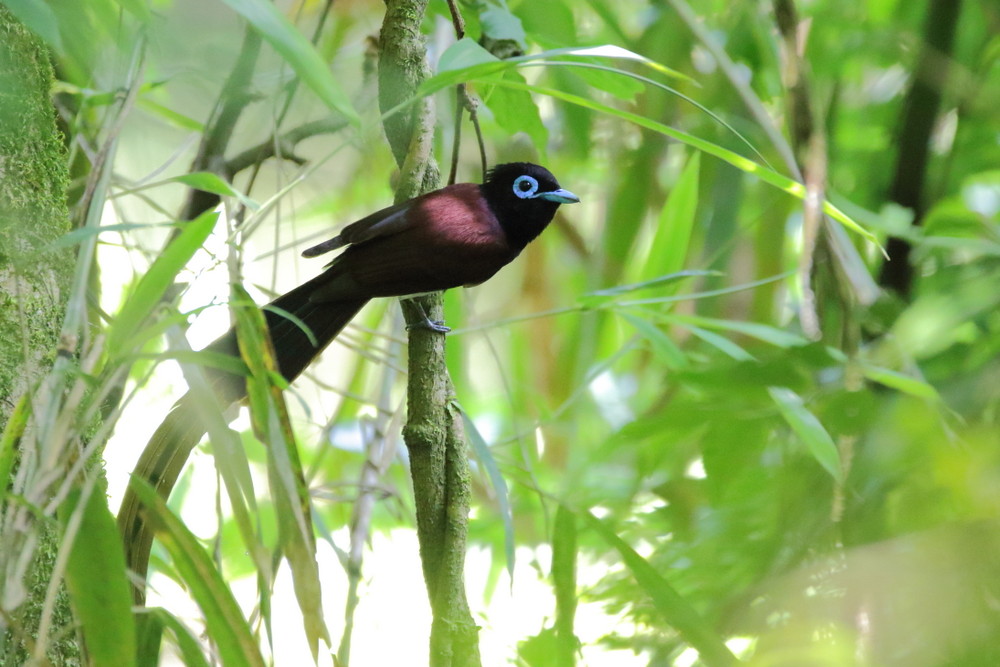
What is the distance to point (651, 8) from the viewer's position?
253 centimetres

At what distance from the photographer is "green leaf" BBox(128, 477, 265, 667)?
899mm

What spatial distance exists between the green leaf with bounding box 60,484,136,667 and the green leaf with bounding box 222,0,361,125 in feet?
1.38

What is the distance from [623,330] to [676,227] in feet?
1.24

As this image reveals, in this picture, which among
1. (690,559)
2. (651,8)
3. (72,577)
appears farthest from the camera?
(651,8)

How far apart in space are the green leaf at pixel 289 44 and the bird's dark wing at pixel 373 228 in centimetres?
44

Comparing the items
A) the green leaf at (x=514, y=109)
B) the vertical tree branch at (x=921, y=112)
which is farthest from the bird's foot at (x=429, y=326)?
the vertical tree branch at (x=921, y=112)

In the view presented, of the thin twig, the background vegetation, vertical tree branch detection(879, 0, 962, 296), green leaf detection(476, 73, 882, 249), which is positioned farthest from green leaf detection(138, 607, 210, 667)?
vertical tree branch detection(879, 0, 962, 296)

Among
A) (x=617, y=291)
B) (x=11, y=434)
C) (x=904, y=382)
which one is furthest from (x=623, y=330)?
(x=11, y=434)

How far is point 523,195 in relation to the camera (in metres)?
1.73

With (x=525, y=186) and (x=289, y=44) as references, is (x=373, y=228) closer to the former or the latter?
(x=525, y=186)

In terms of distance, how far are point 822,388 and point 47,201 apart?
3.94 feet

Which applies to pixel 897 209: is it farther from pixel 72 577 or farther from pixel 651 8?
pixel 72 577

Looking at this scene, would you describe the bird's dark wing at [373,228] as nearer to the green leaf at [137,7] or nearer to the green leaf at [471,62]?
the green leaf at [471,62]

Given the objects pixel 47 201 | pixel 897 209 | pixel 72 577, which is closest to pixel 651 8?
pixel 897 209
